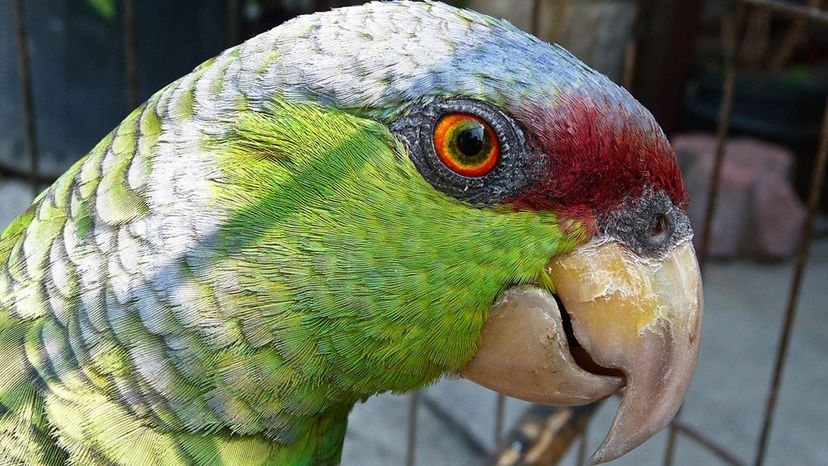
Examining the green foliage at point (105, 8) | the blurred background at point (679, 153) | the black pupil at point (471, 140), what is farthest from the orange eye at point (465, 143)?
the green foliage at point (105, 8)

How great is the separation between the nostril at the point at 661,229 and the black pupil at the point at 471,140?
9.4 inches

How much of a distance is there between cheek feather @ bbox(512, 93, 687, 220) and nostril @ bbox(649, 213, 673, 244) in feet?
0.13

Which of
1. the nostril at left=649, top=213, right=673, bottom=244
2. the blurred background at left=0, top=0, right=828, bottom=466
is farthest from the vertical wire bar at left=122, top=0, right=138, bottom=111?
the nostril at left=649, top=213, right=673, bottom=244

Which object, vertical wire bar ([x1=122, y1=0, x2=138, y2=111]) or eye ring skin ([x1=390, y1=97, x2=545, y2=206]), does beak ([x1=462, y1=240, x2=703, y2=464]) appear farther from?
vertical wire bar ([x1=122, y1=0, x2=138, y2=111])

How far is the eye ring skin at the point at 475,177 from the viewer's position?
3.02 ft

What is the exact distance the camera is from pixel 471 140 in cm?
92

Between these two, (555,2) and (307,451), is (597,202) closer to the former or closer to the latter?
(307,451)

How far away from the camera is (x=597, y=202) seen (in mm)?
972

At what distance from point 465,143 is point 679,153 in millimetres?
3578

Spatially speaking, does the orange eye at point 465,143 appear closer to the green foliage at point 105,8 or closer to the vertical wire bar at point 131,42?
the vertical wire bar at point 131,42

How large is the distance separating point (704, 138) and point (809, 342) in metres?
1.26

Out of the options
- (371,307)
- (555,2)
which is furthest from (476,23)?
(555,2)

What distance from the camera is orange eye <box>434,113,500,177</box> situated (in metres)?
0.92

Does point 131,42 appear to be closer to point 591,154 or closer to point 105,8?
point 105,8
